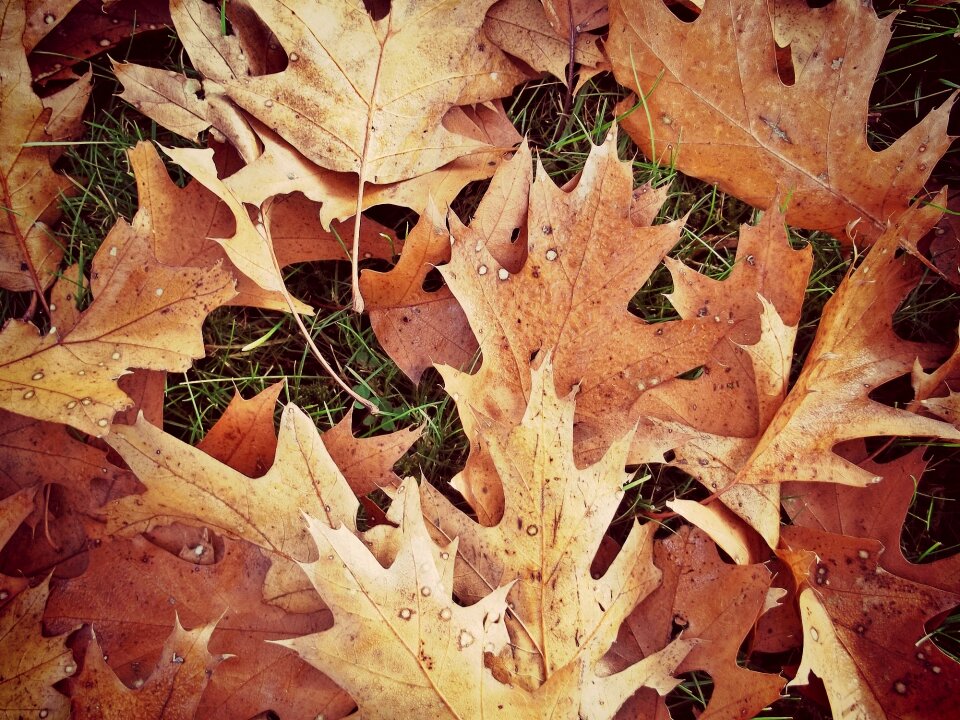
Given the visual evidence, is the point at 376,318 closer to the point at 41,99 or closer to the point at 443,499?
the point at 443,499

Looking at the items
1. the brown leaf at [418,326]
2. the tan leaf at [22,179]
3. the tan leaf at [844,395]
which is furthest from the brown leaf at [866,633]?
the tan leaf at [22,179]

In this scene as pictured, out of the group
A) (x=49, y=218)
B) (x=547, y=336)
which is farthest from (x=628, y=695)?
(x=49, y=218)

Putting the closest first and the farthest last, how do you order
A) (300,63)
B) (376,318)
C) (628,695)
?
(628,695)
(300,63)
(376,318)

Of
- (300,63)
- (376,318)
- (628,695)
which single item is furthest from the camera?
(376,318)

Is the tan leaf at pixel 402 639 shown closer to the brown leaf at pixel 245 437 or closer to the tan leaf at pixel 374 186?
the brown leaf at pixel 245 437

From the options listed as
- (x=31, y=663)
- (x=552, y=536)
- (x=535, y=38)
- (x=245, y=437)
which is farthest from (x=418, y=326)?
(x=31, y=663)

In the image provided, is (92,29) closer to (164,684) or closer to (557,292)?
(557,292)
